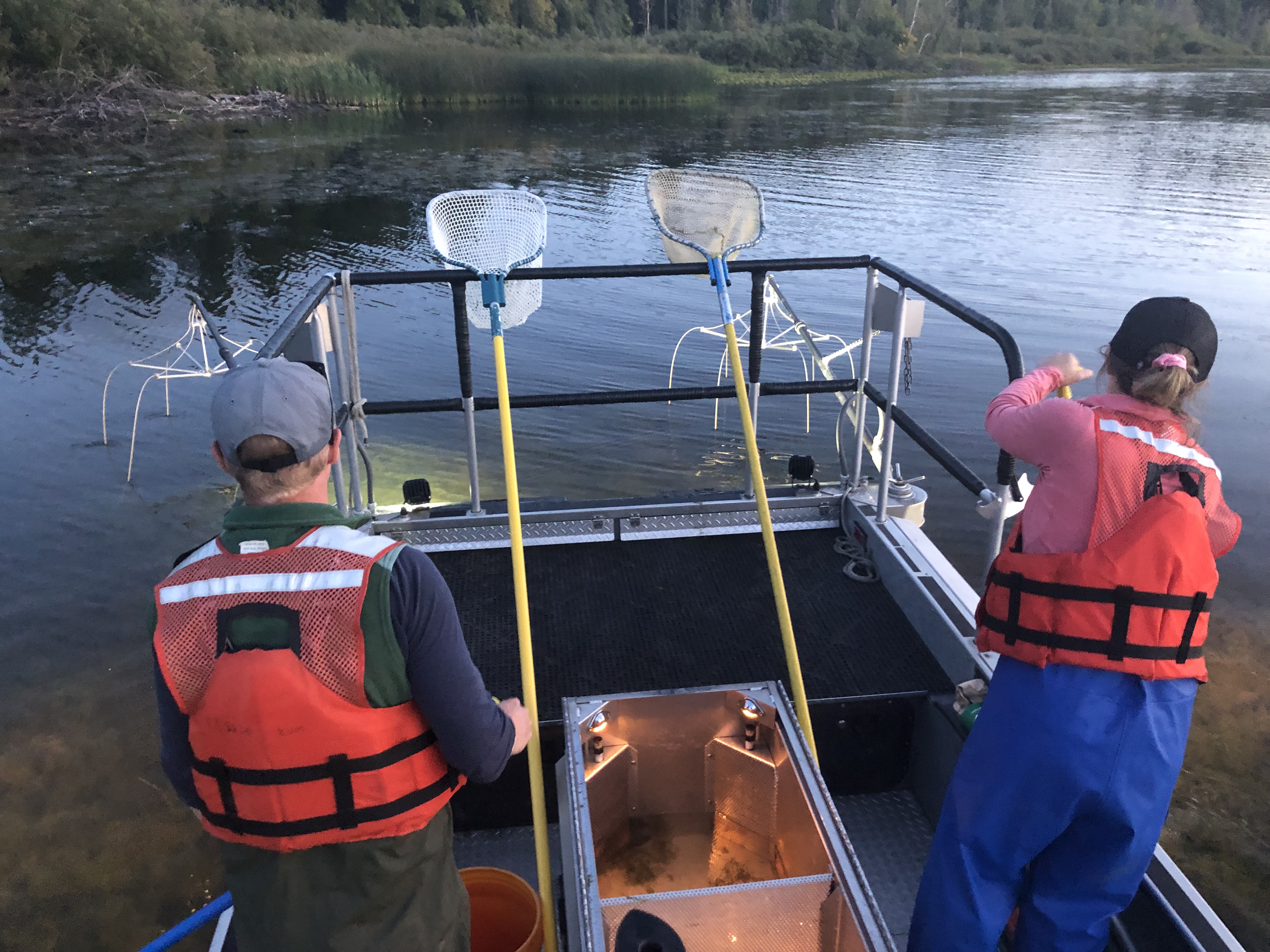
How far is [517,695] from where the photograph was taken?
290cm

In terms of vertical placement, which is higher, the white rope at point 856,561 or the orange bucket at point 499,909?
the white rope at point 856,561

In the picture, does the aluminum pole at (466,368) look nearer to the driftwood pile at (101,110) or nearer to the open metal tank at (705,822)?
the open metal tank at (705,822)

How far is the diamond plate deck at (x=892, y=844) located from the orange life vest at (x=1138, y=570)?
2.94 ft

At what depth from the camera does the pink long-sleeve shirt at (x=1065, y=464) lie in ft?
6.10

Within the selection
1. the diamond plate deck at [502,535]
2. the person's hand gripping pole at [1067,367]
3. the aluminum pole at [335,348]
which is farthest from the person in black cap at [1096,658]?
the aluminum pole at [335,348]

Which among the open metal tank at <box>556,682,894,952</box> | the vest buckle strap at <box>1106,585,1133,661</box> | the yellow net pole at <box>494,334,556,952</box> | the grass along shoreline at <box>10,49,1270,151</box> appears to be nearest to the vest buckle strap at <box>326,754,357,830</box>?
the yellow net pole at <box>494,334,556,952</box>

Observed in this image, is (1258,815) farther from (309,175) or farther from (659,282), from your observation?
(309,175)

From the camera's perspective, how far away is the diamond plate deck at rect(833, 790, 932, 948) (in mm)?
2492

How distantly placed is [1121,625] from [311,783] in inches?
61.5

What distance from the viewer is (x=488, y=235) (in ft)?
11.7

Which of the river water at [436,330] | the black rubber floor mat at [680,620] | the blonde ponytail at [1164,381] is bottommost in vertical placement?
the river water at [436,330]

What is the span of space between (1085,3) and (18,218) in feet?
281

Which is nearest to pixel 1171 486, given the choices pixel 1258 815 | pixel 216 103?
pixel 1258 815

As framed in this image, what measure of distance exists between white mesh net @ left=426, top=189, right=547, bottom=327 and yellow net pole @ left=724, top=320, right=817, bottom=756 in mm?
856
